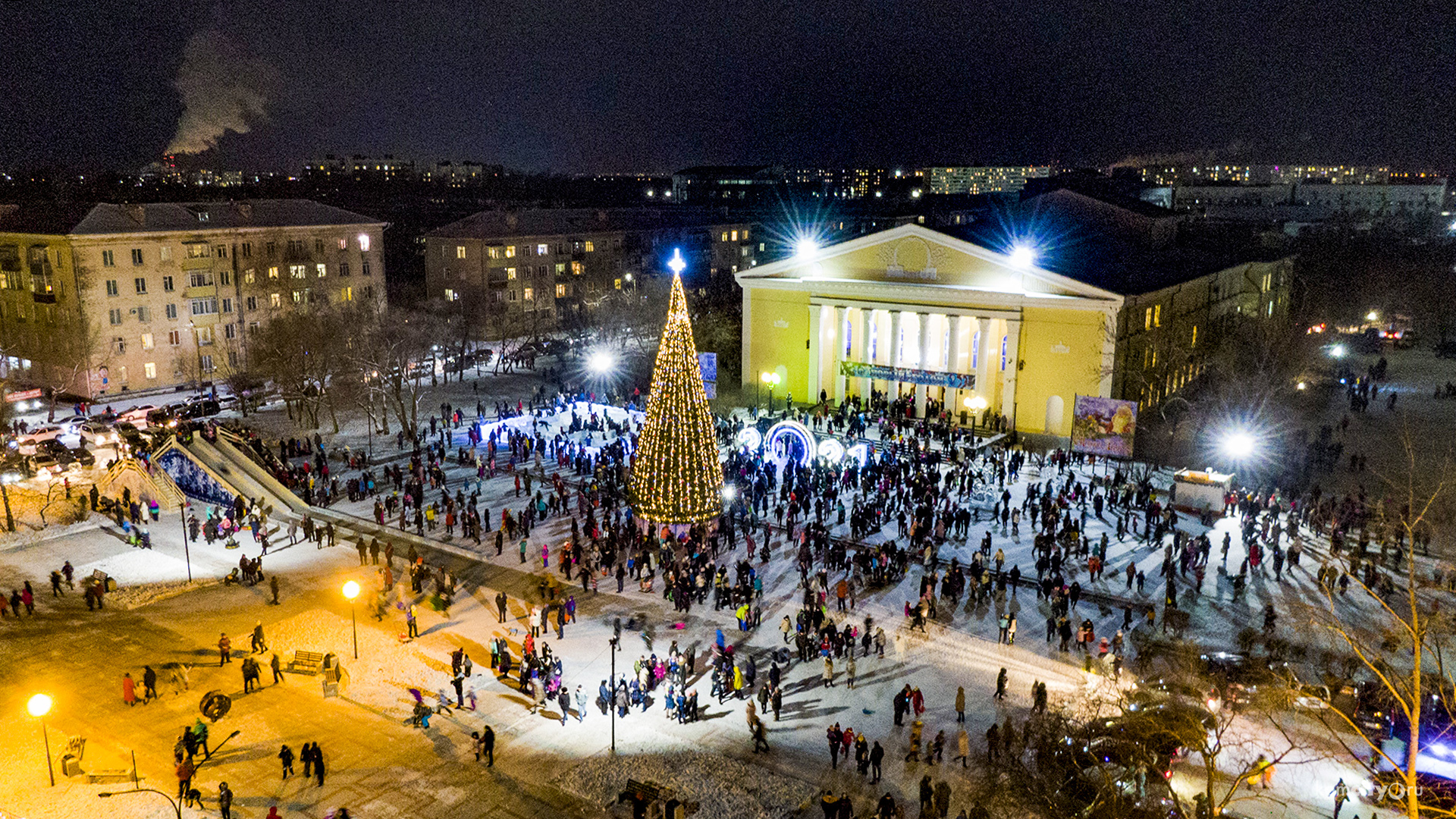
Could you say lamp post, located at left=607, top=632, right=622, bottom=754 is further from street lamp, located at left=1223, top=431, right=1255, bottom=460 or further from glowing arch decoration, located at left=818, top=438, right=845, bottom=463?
street lamp, located at left=1223, top=431, right=1255, bottom=460

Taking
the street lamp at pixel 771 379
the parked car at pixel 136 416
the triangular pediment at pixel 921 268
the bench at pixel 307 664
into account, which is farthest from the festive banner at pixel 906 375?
the parked car at pixel 136 416

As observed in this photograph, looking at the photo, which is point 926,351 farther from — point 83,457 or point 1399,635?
point 83,457

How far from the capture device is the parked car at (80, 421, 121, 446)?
39.9 meters

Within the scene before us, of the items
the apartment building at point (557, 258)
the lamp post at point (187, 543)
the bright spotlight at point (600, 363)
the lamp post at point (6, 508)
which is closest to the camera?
the lamp post at point (187, 543)

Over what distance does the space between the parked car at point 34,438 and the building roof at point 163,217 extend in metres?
12.3

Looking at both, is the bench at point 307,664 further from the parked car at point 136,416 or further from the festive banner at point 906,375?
the festive banner at point 906,375

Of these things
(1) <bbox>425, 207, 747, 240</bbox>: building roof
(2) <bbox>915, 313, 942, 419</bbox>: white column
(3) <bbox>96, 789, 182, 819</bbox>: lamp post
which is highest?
(1) <bbox>425, 207, 747, 240</bbox>: building roof

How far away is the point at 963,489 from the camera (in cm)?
3203

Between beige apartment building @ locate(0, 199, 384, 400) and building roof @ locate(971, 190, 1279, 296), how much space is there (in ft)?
131

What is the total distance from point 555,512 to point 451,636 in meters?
8.76

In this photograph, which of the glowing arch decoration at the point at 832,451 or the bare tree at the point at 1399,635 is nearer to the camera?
the bare tree at the point at 1399,635

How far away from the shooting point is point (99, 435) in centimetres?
4075

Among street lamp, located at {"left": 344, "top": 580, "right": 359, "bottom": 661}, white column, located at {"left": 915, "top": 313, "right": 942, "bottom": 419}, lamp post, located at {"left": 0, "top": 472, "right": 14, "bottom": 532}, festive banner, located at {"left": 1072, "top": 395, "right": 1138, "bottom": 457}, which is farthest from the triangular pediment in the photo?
lamp post, located at {"left": 0, "top": 472, "right": 14, "bottom": 532}

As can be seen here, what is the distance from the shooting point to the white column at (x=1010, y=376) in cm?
4159
